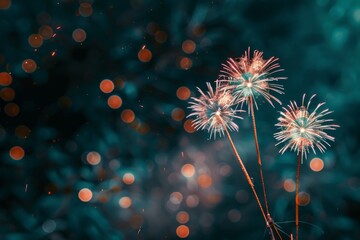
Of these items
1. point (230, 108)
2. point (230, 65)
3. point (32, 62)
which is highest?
point (230, 65)

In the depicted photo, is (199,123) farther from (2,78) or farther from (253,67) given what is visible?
(2,78)

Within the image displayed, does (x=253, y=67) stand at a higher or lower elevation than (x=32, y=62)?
higher

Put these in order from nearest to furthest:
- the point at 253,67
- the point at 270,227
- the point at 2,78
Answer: the point at 270,227 < the point at 253,67 < the point at 2,78

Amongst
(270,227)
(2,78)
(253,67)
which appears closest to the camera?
(270,227)

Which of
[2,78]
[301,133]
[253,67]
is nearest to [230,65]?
[253,67]

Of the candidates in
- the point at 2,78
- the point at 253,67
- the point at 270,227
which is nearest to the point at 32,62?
the point at 2,78

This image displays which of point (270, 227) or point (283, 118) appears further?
point (283, 118)

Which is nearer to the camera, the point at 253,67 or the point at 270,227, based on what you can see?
the point at 270,227

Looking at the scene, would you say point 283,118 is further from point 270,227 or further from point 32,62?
point 32,62

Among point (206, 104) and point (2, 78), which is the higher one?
point (206, 104)
